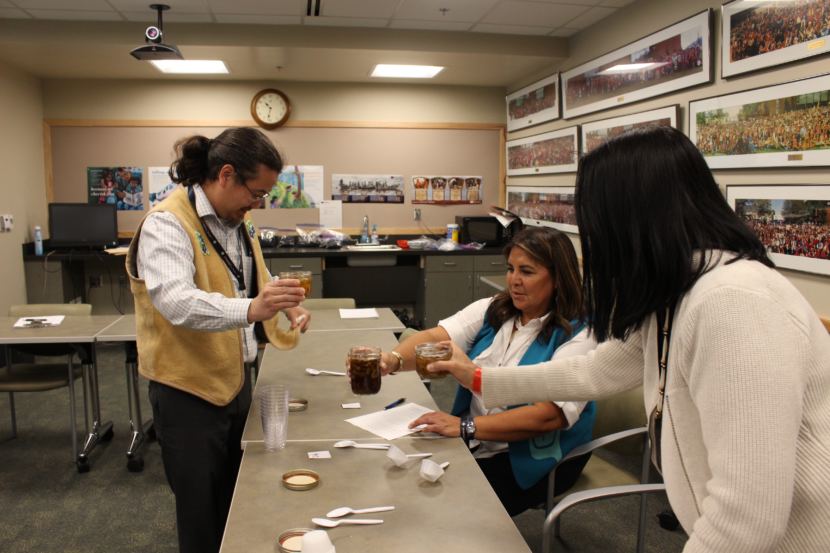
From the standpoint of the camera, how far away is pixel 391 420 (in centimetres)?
203

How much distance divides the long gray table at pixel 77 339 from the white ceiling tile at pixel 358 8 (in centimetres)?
263

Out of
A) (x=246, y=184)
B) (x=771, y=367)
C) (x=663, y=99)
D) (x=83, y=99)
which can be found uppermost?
(x=83, y=99)

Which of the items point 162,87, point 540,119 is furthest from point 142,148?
point 540,119

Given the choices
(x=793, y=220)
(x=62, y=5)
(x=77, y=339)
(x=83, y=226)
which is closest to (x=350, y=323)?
(x=77, y=339)

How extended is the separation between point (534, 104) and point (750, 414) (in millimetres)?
5504

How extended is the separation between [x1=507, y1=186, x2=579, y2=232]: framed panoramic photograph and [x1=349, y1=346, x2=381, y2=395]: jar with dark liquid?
345cm

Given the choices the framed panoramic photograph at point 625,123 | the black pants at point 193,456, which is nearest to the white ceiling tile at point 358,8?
the framed panoramic photograph at point 625,123

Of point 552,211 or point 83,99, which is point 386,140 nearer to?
point 552,211

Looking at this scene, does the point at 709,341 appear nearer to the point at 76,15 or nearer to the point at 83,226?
the point at 76,15

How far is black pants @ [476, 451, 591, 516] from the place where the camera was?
7.18 ft

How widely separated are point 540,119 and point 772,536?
5367 millimetres

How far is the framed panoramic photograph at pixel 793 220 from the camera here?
294cm

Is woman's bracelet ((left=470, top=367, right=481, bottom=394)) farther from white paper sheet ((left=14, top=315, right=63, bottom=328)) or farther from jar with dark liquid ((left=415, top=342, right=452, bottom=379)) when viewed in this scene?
white paper sheet ((left=14, top=315, right=63, bottom=328))

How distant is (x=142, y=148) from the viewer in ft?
21.1
